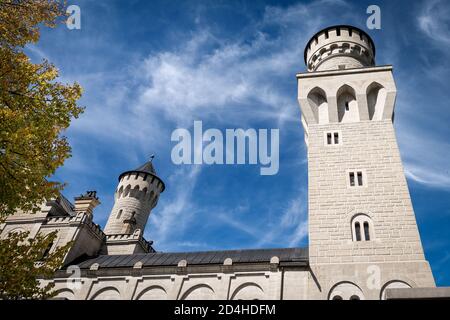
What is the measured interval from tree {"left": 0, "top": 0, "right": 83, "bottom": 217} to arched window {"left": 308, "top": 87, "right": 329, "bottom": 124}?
61.4ft

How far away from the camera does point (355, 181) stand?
21641mm

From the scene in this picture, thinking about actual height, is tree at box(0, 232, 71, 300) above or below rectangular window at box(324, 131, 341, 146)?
below

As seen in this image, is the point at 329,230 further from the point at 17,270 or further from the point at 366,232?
Result: the point at 17,270

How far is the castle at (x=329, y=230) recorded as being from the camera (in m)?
18.2

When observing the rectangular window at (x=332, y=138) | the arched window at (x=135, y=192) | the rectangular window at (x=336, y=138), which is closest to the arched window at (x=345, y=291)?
the rectangular window at (x=332, y=138)

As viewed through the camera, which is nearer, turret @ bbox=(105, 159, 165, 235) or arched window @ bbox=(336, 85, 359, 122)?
arched window @ bbox=(336, 85, 359, 122)

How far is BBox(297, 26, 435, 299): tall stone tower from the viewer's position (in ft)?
58.6

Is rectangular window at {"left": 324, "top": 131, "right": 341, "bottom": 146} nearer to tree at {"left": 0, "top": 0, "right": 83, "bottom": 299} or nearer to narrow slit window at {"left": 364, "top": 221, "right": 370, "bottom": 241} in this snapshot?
narrow slit window at {"left": 364, "top": 221, "right": 370, "bottom": 241}

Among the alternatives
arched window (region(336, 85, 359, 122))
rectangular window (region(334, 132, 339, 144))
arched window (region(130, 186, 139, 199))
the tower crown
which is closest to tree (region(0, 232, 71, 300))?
rectangular window (region(334, 132, 339, 144))

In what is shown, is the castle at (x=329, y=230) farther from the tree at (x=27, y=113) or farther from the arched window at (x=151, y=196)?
the tree at (x=27, y=113)

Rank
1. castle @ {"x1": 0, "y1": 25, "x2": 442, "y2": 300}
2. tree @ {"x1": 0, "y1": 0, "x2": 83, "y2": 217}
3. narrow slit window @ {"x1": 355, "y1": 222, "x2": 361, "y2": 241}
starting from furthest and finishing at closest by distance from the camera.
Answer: narrow slit window @ {"x1": 355, "y1": 222, "x2": 361, "y2": 241}
castle @ {"x1": 0, "y1": 25, "x2": 442, "y2": 300}
tree @ {"x1": 0, "y1": 0, "x2": 83, "y2": 217}

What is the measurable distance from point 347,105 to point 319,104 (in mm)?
2123

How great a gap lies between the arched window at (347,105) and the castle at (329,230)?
0.28 ft

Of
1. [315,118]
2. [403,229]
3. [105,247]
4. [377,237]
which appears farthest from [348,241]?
[105,247]
